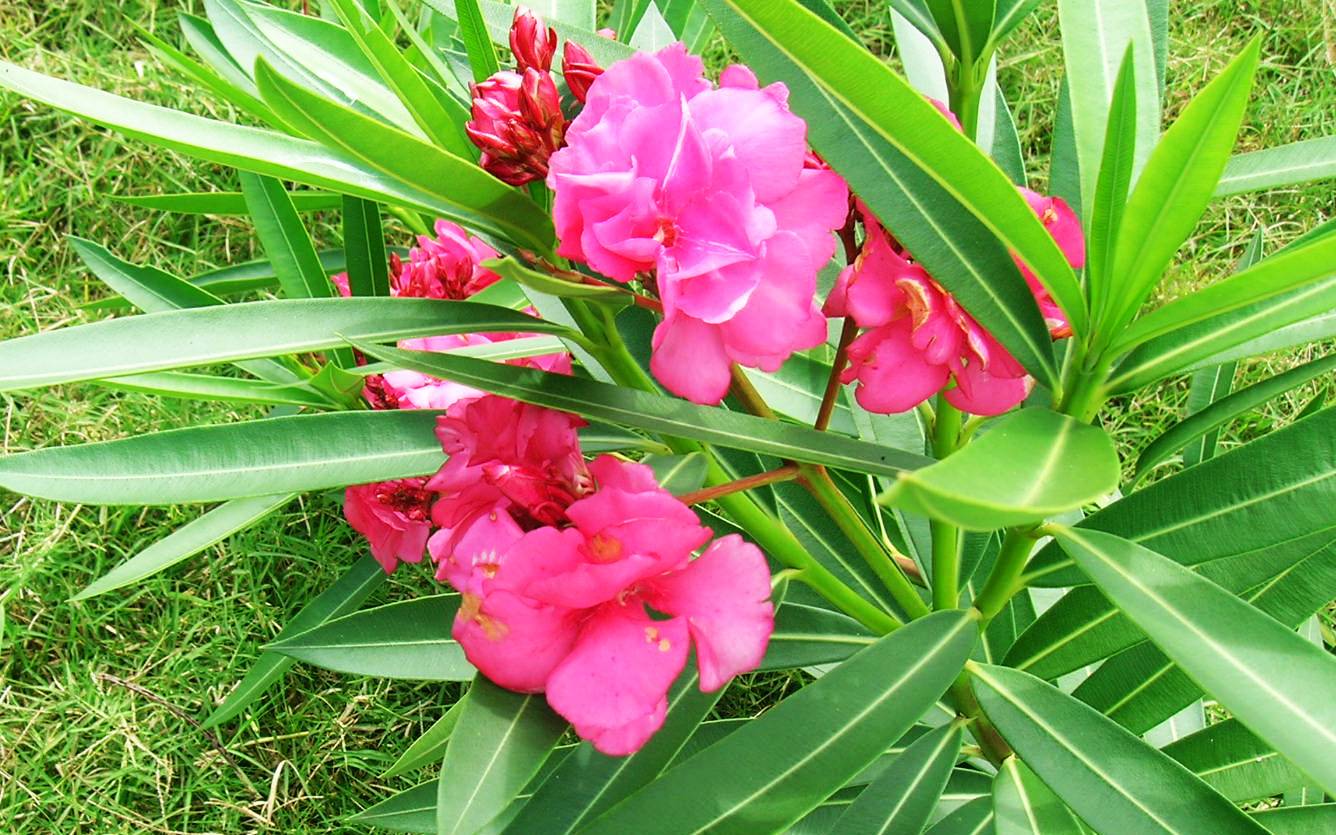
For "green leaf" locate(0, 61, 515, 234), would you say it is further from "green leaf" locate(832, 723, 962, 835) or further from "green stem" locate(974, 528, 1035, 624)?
"green leaf" locate(832, 723, 962, 835)

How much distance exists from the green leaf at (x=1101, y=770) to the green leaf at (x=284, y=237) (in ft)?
2.44

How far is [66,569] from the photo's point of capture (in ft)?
→ 6.41

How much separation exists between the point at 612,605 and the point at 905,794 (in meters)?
0.41

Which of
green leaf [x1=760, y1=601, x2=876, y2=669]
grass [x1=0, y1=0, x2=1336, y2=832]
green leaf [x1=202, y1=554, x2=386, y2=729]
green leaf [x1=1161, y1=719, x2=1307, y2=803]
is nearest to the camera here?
green leaf [x1=760, y1=601, x2=876, y2=669]

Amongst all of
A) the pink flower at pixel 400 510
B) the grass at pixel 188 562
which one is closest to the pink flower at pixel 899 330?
the pink flower at pixel 400 510

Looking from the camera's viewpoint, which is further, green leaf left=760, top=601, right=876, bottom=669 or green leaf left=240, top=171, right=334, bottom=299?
green leaf left=240, top=171, right=334, bottom=299

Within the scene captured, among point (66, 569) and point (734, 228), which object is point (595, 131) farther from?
point (66, 569)

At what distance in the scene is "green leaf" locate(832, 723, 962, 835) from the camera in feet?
3.18

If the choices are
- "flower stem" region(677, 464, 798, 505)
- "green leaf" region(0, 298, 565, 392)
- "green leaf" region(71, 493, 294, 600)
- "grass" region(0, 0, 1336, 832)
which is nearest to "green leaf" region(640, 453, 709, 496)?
"flower stem" region(677, 464, 798, 505)

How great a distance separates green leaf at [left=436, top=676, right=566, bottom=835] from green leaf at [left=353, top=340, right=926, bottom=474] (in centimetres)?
18

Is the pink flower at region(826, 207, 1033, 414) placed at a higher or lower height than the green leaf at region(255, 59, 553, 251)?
lower

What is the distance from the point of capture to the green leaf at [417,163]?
604 millimetres

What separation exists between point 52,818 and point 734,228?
5.49ft

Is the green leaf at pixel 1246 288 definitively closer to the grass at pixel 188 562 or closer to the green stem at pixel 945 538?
the green stem at pixel 945 538
